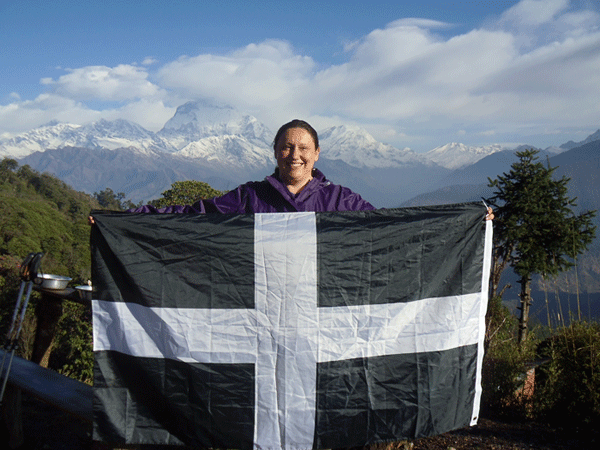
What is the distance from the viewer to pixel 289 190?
9.79 ft

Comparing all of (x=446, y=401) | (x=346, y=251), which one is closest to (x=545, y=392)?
(x=446, y=401)

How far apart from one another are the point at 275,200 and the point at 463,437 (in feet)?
8.29

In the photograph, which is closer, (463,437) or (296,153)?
(296,153)

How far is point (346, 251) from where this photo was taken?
2693 millimetres

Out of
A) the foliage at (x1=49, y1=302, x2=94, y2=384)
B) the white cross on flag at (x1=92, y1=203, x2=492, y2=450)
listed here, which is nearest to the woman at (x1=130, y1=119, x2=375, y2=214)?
the white cross on flag at (x1=92, y1=203, x2=492, y2=450)

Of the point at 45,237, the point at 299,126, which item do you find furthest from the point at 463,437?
the point at 45,237

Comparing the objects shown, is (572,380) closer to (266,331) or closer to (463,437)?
(463,437)

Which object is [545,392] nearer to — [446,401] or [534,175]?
[446,401]

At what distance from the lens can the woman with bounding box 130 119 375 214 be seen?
2936 millimetres

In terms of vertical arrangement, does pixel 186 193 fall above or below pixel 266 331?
above

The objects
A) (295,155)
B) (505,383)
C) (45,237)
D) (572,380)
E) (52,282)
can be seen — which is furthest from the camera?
(45,237)

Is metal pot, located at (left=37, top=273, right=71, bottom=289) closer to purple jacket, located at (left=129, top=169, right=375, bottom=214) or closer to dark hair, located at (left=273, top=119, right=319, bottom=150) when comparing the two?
purple jacket, located at (left=129, top=169, right=375, bottom=214)

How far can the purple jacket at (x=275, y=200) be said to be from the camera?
2939 millimetres

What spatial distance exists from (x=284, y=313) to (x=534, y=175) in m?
13.1
